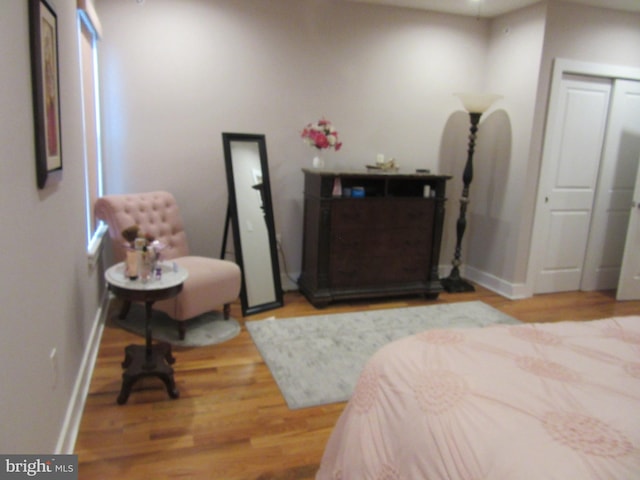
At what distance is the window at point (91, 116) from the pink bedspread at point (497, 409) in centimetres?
212

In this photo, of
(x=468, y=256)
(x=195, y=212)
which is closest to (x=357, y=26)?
(x=195, y=212)

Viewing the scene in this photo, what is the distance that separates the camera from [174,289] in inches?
95.9

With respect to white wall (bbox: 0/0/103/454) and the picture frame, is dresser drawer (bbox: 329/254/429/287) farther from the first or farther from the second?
the picture frame

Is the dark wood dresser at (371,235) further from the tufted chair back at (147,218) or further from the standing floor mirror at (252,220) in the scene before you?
the tufted chair back at (147,218)

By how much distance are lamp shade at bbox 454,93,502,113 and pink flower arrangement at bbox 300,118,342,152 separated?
1.22 m

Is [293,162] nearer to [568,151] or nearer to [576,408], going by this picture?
[568,151]

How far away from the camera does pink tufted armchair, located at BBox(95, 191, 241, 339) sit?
3133mm

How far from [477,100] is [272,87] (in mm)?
1839

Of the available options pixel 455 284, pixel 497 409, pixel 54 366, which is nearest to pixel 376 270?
pixel 455 284

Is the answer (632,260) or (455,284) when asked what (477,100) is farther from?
Result: (632,260)

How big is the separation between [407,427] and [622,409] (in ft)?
1.78

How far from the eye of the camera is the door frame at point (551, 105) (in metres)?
4.07

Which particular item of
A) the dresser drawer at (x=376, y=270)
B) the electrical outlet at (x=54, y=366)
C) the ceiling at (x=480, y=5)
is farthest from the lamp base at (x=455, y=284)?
the electrical outlet at (x=54, y=366)

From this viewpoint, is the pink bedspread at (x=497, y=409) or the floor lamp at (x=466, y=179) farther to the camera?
the floor lamp at (x=466, y=179)
